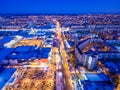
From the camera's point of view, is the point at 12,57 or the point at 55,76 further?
the point at 12,57

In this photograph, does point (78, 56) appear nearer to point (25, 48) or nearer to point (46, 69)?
point (46, 69)

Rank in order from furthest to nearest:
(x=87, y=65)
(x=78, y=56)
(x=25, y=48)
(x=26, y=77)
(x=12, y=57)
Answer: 1. (x=25, y=48)
2. (x=12, y=57)
3. (x=78, y=56)
4. (x=87, y=65)
5. (x=26, y=77)

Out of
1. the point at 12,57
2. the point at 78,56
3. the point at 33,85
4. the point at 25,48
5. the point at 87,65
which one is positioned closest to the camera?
the point at 33,85

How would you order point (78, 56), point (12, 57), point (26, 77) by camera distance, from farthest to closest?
point (12, 57)
point (78, 56)
point (26, 77)

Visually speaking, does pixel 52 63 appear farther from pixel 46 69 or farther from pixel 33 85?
pixel 33 85

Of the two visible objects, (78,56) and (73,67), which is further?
(78,56)

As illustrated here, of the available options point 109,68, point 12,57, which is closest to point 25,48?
point 12,57

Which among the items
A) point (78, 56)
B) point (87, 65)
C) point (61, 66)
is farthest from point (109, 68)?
point (61, 66)

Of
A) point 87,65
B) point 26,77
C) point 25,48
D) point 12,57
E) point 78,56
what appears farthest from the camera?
point 25,48
